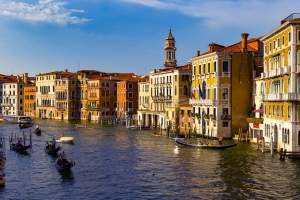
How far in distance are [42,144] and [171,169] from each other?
47.1 ft

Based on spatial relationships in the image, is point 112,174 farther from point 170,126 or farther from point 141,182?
point 170,126

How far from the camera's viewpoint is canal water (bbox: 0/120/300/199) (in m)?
17.1

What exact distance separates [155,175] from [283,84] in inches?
340

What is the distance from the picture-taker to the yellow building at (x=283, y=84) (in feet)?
75.3

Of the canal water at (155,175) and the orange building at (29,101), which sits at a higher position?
the orange building at (29,101)

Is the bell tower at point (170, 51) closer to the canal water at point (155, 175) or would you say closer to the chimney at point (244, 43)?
the chimney at point (244, 43)

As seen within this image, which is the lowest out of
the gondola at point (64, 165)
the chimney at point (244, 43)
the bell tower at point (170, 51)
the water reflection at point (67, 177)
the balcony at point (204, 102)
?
the water reflection at point (67, 177)

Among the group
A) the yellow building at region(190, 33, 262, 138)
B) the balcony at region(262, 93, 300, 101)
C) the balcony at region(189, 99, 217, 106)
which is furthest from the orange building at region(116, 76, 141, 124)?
the balcony at region(262, 93, 300, 101)

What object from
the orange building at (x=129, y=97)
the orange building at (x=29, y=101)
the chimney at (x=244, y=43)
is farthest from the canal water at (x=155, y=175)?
the orange building at (x=29, y=101)

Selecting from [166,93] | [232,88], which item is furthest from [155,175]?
[166,93]

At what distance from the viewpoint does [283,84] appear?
24.5m

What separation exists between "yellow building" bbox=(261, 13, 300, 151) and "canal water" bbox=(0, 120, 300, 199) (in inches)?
52.5

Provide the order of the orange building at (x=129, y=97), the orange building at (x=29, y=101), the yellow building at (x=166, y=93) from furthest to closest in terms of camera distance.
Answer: the orange building at (x=29, y=101) → the orange building at (x=129, y=97) → the yellow building at (x=166, y=93)

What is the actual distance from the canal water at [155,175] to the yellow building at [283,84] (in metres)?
1.33
